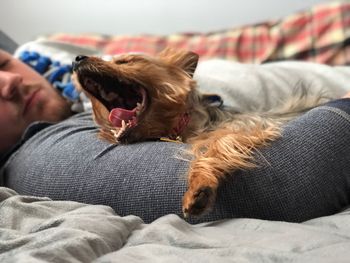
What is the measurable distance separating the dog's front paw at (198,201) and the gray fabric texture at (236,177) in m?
0.07

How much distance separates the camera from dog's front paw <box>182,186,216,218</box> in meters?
1.00

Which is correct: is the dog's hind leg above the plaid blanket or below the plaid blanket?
above

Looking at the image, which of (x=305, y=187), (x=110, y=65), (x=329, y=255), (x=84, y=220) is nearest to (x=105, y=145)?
(x=110, y=65)

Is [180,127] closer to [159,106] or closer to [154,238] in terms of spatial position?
[159,106]

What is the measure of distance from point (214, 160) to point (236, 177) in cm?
7

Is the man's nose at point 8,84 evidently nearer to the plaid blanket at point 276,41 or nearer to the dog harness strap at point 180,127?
the dog harness strap at point 180,127

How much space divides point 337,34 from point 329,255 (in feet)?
5.72

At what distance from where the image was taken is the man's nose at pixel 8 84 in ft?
6.00

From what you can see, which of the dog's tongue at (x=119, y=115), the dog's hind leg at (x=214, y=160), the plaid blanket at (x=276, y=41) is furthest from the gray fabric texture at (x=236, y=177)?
the plaid blanket at (x=276, y=41)

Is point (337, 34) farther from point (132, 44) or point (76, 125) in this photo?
point (76, 125)

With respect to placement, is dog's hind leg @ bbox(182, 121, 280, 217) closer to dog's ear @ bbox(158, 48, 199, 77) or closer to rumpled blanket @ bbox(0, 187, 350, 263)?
rumpled blanket @ bbox(0, 187, 350, 263)

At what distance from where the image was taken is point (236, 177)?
109 cm

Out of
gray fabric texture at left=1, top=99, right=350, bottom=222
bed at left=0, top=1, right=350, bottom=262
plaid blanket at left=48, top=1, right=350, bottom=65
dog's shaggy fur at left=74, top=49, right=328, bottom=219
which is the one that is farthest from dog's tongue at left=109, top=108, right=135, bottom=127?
plaid blanket at left=48, top=1, right=350, bottom=65

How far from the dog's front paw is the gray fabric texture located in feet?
0.23
